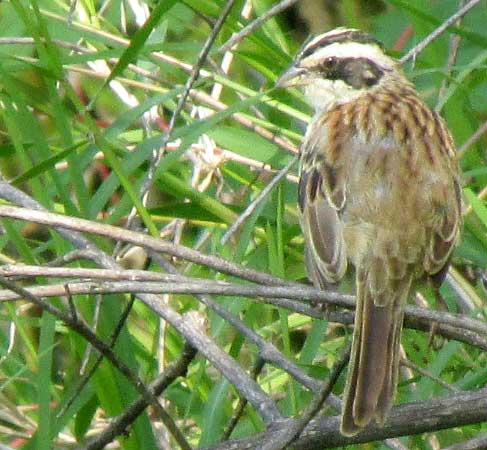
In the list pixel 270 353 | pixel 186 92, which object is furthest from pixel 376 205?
pixel 270 353

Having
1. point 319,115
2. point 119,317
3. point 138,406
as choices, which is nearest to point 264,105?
point 319,115

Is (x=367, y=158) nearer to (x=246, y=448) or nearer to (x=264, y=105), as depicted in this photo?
(x=264, y=105)

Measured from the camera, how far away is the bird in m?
3.04

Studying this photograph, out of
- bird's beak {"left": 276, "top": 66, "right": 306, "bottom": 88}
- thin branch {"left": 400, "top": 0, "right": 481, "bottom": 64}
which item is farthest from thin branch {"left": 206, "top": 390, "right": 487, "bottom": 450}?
bird's beak {"left": 276, "top": 66, "right": 306, "bottom": 88}

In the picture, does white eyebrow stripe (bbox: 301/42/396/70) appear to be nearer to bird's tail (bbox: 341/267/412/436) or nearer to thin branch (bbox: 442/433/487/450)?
bird's tail (bbox: 341/267/412/436)

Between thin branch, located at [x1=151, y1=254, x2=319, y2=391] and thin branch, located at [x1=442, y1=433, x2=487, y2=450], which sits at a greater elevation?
thin branch, located at [x1=151, y1=254, x2=319, y2=391]

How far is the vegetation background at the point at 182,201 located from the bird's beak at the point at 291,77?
0.07 metres

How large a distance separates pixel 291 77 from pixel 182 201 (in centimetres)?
49

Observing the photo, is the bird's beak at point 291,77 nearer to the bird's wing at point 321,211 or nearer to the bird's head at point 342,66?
the bird's head at point 342,66

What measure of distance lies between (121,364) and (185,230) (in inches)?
68.3

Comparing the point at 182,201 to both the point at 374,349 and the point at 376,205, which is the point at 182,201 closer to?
the point at 376,205

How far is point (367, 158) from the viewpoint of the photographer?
351cm

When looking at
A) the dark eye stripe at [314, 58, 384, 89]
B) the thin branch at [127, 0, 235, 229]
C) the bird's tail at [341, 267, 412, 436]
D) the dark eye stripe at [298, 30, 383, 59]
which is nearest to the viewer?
the bird's tail at [341, 267, 412, 436]

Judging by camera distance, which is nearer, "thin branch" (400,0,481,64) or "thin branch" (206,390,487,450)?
"thin branch" (206,390,487,450)
